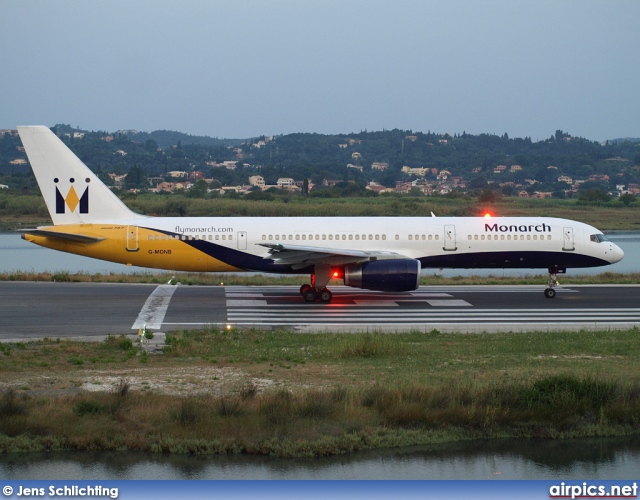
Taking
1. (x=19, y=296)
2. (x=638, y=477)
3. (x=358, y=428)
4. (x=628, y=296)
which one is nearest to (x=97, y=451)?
(x=358, y=428)

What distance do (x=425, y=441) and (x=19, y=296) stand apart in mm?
21404

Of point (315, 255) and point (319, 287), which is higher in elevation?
point (315, 255)

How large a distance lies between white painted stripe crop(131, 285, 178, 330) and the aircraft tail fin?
11.5 feet

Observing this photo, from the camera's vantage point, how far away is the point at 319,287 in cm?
3262

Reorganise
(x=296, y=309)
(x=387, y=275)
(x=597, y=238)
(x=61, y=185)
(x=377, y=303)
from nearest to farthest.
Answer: (x=296, y=309) → (x=387, y=275) → (x=377, y=303) → (x=61, y=185) → (x=597, y=238)

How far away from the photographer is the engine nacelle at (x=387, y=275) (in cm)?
3122

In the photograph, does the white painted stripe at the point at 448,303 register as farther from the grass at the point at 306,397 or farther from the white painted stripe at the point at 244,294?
the grass at the point at 306,397

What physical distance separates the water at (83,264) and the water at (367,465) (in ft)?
107

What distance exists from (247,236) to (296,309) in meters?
4.55

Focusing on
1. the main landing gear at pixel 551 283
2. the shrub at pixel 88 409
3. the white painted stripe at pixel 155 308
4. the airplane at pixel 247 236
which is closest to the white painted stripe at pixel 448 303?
the airplane at pixel 247 236

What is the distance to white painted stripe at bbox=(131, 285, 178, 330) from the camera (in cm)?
2616

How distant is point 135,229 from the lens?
33.8m

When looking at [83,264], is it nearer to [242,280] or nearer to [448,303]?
[242,280]

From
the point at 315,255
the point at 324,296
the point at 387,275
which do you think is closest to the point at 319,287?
the point at 324,296
